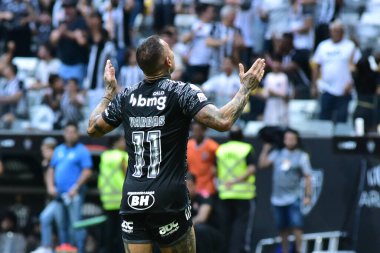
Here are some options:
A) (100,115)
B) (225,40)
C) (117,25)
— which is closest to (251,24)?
(225,40)

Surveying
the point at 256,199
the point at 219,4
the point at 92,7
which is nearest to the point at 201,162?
the point at 256,199

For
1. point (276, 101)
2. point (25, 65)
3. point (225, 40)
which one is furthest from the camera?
point (25, 65)

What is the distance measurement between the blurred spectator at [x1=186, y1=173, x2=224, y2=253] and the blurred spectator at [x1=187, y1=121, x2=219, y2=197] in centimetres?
30

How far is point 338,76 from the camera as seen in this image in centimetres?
1614

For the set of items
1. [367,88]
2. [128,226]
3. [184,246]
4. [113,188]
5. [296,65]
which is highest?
[296,65]

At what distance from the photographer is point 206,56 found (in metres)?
17.8

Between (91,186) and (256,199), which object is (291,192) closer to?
(256,199)

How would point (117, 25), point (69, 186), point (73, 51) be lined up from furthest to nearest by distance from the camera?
point (117, 25) < point (73, 51) < point (69, 186)

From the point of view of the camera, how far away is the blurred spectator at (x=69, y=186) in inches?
630

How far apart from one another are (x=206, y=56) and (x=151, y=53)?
10808mm

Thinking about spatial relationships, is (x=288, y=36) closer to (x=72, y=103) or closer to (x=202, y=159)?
(x=202, y=159)

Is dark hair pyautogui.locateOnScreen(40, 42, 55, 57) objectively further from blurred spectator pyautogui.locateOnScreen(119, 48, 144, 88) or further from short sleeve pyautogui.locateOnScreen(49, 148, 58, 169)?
short sleeve pyautogui.locateOnScreen(49, 148, 58, 169)

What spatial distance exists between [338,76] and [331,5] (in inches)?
84.1

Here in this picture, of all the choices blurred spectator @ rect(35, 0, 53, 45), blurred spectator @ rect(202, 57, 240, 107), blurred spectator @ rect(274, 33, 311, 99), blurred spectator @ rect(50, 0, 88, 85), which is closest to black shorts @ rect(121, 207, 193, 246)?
blurred spectator @ rect(202, 57, 240, 107)
